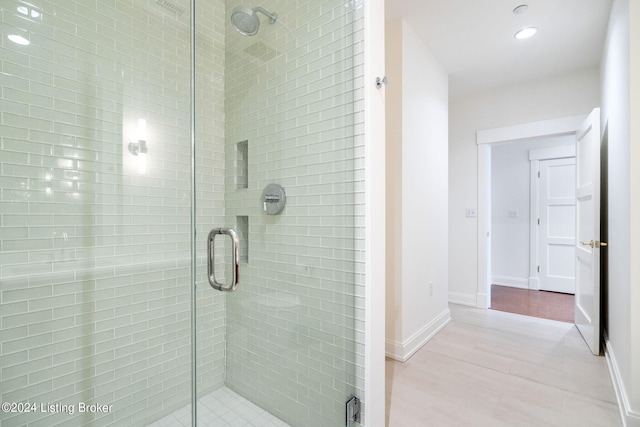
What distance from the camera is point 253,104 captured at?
61.0 inches

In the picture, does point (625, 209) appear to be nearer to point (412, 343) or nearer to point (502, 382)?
point (502, 382)

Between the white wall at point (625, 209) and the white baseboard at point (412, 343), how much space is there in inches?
47.3

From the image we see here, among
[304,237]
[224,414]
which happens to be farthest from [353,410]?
[304,237]

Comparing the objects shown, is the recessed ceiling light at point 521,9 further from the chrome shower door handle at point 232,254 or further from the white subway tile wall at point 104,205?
the chrome shower door handle at point 232,254

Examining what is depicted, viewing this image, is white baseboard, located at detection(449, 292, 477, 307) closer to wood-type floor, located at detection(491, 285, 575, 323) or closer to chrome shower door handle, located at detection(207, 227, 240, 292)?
wood-type floor, located at detection(491, 285, 575, 323)

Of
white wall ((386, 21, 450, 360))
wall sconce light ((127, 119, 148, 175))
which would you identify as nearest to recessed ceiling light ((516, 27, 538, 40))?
white wall ((386, 21, 450, 360))

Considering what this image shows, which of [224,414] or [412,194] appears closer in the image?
[224,414]

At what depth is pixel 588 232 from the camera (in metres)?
2.52

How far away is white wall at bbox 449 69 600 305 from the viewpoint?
3.15 metres

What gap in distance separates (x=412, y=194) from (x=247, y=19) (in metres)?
1.73

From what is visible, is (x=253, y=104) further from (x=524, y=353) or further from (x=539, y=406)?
(x=524, y=353)

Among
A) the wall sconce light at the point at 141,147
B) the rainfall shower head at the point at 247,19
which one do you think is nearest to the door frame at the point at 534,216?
the rainfall shower head at the point at 247,19

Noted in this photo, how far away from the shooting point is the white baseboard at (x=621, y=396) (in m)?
1.49

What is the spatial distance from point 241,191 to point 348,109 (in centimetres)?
67
